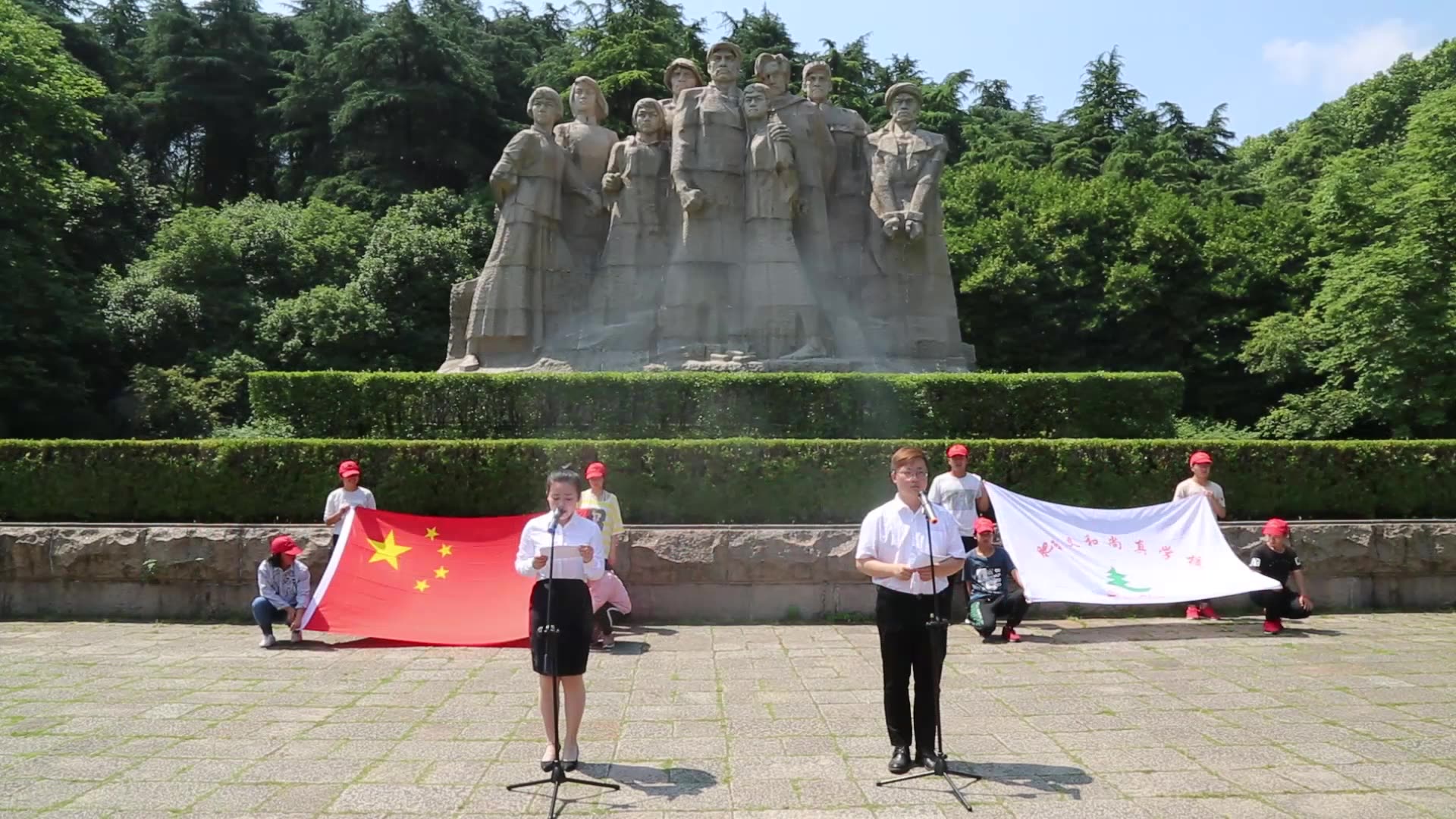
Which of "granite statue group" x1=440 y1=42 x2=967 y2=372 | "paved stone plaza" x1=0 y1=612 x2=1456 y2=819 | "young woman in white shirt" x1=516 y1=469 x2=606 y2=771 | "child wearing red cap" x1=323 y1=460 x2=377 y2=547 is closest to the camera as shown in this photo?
"paved stone plaza" x1=0 y1=612 x2=1456 y2=819

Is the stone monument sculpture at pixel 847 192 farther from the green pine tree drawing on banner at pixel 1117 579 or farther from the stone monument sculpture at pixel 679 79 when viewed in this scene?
the green pine tree drawing on banner at pixel 1117 579

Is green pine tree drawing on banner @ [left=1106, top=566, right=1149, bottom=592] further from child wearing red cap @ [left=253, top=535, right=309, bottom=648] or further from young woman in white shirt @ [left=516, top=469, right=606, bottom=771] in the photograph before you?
child wearing red cap @ [left=253, top=535, right=309, bottom=648]

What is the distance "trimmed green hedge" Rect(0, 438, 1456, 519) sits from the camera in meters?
9.75

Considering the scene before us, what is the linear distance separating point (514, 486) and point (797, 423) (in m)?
3.85

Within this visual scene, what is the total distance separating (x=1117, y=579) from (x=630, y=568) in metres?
4.26

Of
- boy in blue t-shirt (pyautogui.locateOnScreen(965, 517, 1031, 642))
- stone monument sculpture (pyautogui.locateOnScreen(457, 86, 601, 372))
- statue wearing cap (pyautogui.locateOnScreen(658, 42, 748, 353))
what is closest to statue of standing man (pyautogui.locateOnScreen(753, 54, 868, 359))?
statue wearing cap (pyautogui.locateOnScreen(658, 42, 748, 353))

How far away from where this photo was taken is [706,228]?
1423cm

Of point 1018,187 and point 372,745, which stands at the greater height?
point 1018,187

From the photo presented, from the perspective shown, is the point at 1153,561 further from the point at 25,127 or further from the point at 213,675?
the point at 25,127

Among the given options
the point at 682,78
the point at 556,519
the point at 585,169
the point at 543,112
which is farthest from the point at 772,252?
the point at 556,519

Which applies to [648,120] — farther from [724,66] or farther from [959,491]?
[959,491]

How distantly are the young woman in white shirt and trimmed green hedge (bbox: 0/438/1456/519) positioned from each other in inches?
199

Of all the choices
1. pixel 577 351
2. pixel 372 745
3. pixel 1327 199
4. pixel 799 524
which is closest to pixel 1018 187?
pixel 1327 199

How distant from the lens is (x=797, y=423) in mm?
12219
